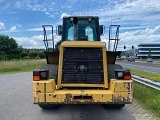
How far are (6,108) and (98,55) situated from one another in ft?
11.3

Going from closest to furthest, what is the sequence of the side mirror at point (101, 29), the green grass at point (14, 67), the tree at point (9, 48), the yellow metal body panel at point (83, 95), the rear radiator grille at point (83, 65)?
1. the yellow metal body panel at point (83, 95)
2. the rear radiator grille at point (83, 65)
3. the side mirror at point (101, 29)
4. the green grass at point (14, 67)
5. the tree at point (9, 48)

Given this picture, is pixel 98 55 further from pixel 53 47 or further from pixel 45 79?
pixel 53 47

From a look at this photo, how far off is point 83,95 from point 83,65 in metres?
0.90

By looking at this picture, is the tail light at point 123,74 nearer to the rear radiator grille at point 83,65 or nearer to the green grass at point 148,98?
the rear radiator grille at point 83,65

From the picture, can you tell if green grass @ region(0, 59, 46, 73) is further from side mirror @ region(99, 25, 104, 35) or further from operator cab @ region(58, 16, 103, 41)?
side mirror @ region(99, 25, 104, 35)

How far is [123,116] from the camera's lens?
769 centimetres

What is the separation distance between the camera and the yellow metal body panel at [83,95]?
22.2 feet

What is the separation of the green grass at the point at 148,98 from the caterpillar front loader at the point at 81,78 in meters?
1.62

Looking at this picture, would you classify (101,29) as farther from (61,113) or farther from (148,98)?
(61,113)

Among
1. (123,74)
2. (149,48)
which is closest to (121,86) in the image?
(123,74)

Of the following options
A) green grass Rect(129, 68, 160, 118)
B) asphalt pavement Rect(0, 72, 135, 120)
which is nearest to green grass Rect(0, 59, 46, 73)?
green grass Rect(129, 68, 160, 118)

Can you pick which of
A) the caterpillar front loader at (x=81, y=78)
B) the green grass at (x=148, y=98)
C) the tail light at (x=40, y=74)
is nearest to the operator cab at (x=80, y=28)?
the caterpillar front loader at (x=81, y=78)

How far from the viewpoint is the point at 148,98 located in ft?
32.6

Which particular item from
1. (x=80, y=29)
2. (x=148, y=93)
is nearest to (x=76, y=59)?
(x=80, y=29)
